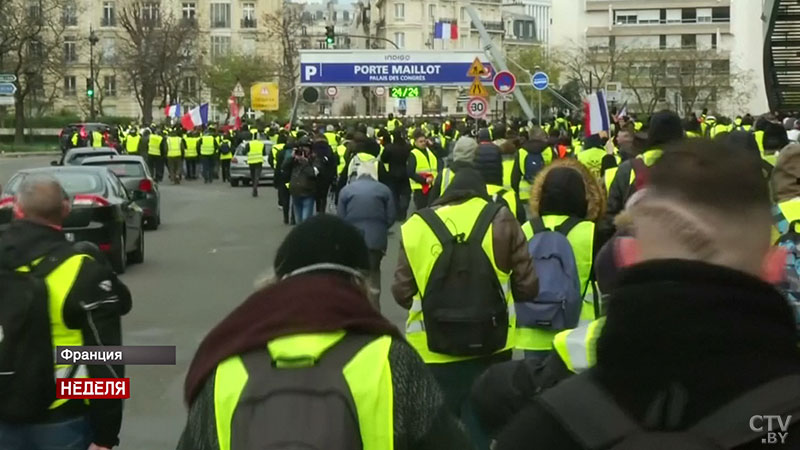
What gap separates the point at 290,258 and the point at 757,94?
9854cm

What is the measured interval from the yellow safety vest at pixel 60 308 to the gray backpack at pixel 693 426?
373 cm

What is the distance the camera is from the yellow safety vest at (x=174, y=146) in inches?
1740

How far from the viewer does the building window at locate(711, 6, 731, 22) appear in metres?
136

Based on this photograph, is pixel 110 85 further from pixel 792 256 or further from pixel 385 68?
pixel 792 256

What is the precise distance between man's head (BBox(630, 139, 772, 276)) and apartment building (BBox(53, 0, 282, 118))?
100m

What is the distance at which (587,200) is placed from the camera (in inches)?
304

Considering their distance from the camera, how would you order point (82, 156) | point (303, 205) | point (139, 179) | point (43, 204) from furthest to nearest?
point (82, 156), point (139, 179), point (303, 205), point (43, 204)

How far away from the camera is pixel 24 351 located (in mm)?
5621

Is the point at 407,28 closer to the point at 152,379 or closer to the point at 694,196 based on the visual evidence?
the point at 152,379

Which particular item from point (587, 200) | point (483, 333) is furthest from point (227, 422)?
point (587, 200)

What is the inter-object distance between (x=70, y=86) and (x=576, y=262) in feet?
371

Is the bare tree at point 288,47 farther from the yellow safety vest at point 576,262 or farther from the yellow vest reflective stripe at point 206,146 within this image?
the yellow safety vest at point 576,262

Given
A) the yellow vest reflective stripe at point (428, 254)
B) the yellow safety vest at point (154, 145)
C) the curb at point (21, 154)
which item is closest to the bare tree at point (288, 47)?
the curb at point (21, 154)

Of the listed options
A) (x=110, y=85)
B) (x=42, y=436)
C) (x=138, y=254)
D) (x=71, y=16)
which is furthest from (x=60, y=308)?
(x=110, y=85)
